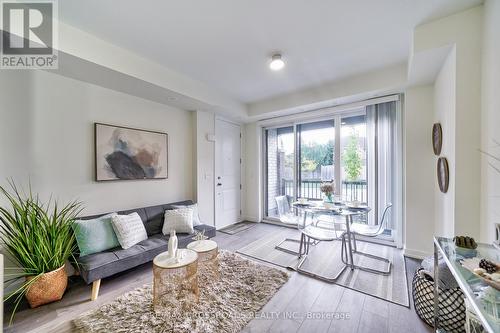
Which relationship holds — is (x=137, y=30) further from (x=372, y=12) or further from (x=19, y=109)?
(x=372, y=12)

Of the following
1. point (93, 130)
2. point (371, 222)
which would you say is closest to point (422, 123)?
point (371, 222)

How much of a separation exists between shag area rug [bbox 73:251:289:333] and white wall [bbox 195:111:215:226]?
64.9 inches

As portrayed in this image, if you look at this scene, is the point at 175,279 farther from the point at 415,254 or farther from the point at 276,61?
the point at 415,254

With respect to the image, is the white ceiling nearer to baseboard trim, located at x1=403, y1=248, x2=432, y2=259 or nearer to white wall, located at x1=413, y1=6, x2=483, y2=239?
white wall, located at x1=413, y1=6, x2=483, y2=239

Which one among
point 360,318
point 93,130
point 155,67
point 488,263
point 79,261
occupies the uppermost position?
point 155,67

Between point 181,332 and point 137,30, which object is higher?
point 137,30

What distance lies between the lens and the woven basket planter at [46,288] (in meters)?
1.77

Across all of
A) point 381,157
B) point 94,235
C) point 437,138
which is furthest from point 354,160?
point 94,235

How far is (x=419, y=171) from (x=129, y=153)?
406 centimetres

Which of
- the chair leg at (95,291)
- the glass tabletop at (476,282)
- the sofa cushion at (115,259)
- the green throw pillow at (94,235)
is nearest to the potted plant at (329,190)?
the glass tabletop at (476,282)

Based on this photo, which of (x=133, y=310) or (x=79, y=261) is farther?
(x=79, y=261)

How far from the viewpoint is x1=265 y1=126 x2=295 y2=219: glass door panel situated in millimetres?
4391

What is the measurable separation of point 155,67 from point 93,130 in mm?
1146

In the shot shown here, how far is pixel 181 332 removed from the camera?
150cm
